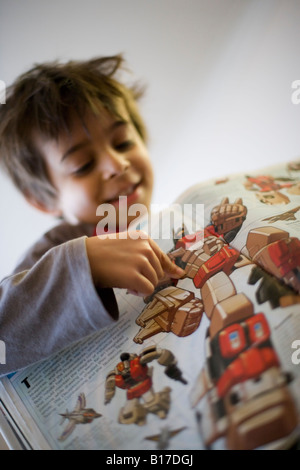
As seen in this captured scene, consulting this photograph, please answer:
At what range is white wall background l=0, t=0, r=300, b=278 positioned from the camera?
1.98 feet

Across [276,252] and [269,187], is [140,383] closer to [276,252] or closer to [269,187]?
[276,252]

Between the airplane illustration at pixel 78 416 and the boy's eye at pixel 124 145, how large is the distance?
0.37m

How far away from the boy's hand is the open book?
2cm

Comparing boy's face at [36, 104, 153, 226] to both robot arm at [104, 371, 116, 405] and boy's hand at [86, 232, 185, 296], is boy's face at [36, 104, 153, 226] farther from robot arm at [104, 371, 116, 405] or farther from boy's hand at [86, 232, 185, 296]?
robot arm at [104, 371, 116, 405]

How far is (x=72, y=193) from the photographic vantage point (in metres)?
0.51

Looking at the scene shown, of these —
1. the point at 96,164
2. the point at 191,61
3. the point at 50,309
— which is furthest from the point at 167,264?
the point at 191,61

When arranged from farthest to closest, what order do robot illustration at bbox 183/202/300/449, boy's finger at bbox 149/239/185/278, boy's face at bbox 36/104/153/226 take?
boy's face at bbox 36/104/153/226 → boy's finger at bbox 149/239/185/278 → robot illustration at bbox 183/202/300/449

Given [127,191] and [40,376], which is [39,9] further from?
[40,376]

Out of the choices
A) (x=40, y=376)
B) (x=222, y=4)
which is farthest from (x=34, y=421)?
(x=222, y=4)

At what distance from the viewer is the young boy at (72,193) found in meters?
0.29

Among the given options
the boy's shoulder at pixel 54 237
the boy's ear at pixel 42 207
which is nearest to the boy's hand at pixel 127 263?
the boy's shoulder at pixel 54 237

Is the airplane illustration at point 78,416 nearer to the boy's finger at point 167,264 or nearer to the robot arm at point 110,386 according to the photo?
the robot arm at point 110,386

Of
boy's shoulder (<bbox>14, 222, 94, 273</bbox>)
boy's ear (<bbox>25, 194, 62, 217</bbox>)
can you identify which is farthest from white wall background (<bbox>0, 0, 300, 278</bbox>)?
boy's shoulder (<bbox>14, 222, 94, 273</bbox>)
